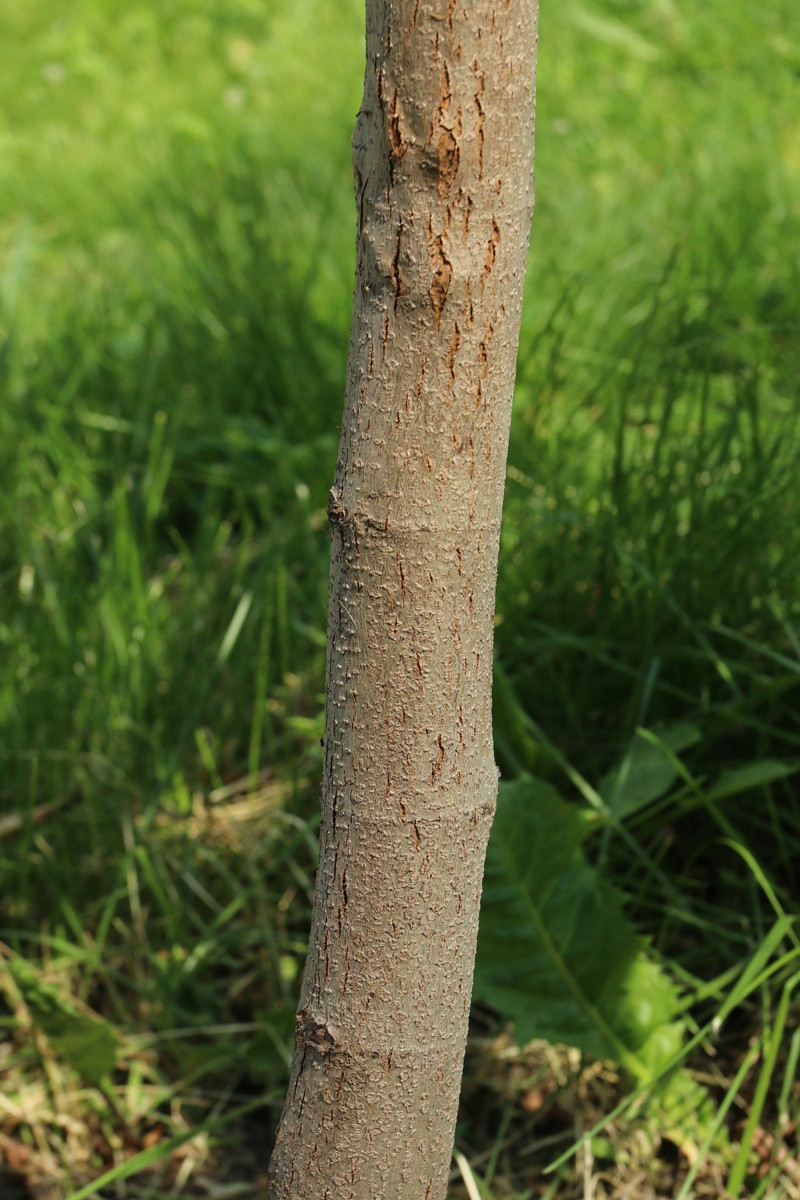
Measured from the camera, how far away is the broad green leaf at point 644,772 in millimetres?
1505

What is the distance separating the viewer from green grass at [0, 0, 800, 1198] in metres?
1.59

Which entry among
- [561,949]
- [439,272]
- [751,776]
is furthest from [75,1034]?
[439,272]

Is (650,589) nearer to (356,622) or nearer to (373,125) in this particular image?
(356,622)

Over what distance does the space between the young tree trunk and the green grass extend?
0.49m

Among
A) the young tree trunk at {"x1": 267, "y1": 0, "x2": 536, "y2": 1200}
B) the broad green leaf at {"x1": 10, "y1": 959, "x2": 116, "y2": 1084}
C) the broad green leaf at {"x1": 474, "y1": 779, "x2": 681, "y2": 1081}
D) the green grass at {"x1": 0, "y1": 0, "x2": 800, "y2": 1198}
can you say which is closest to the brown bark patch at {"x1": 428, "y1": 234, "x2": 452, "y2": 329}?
the young tree trunk at {"x1": 267, "y1": 0, "x2": 536, "y2": 1200}

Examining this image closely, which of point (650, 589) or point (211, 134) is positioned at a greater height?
point (211, 134)

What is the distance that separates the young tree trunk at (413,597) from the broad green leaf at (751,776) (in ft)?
1.94

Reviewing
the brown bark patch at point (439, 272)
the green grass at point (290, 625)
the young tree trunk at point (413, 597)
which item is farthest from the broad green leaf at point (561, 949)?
→ the brown bark patch at point (439, 272)

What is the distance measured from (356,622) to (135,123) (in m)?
3.97

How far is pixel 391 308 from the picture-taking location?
0.82 meters

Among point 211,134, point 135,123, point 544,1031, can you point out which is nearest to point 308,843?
point 544,1031

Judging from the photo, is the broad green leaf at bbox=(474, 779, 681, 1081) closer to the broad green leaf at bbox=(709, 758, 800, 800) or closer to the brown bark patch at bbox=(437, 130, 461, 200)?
the broad green leaf at bbox=(709, 758, 800, 800)

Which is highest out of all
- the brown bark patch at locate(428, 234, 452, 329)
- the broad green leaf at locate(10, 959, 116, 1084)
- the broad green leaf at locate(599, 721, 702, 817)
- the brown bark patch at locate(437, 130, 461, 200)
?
the brown bark patch at locate(437, 130, 461, 200)

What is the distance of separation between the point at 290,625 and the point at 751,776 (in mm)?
876
